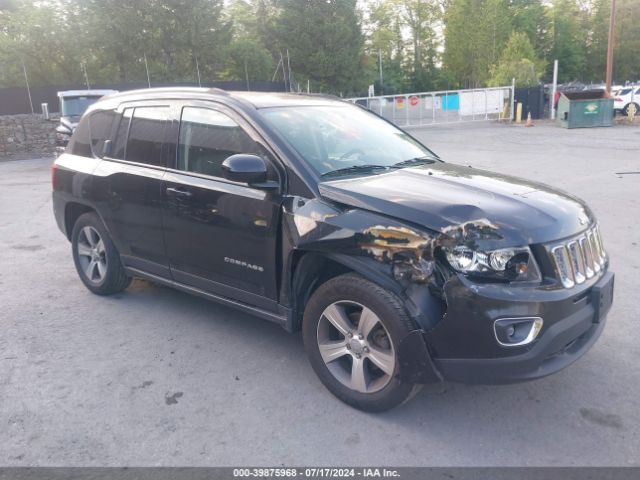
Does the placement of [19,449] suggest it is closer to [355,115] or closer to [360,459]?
[360,459]

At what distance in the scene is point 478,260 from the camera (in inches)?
115

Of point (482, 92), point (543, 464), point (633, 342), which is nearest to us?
point (543, 464)

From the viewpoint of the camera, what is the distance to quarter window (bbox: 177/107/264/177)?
13.0 ft

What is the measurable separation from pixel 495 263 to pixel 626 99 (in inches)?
1088

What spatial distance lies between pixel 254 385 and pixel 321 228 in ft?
3.86

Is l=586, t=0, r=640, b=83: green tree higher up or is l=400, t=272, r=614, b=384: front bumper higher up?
l=586, t=0, r=640, b=83: green tree

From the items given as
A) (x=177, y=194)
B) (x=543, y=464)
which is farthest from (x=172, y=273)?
(x=543, y=464)

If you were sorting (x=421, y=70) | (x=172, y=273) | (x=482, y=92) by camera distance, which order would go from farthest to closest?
1. (x=421, y=70)
2. (x=482, y=92)
3. (x=172, y=273)

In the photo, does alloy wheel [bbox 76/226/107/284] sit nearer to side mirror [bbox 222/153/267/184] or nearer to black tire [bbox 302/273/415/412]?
side mirror [bbox 222/153/267/184]

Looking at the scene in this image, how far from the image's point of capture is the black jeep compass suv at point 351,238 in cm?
294

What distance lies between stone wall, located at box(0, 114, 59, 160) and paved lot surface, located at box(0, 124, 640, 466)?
19128mm

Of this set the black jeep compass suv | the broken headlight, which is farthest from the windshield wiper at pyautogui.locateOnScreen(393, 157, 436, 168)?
the broken headlight

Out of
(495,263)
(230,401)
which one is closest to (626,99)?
(495,263)

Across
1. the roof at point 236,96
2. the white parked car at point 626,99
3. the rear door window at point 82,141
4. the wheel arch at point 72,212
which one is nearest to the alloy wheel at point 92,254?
the wheel arch at point 72,212
